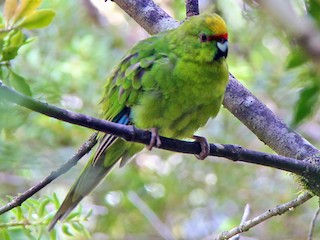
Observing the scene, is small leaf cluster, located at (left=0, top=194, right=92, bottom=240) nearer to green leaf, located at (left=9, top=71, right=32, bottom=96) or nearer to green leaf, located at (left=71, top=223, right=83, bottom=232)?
green leaf, located at (left=71, top=223, right=83, bottom=232)

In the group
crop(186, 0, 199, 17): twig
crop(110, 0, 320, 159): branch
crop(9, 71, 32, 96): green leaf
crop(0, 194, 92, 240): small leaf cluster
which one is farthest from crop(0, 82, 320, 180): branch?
crop(186, 0, 199, 17): twig

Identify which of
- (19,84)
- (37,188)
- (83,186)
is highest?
(19,84)

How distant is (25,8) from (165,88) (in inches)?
21.4

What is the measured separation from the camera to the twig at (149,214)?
3.32m

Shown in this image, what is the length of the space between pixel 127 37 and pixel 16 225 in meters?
2.57

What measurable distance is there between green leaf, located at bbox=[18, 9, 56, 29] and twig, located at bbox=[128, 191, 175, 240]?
5.86 feet

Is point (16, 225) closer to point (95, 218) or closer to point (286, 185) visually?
point (95, 218)

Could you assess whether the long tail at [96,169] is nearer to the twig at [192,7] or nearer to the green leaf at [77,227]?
the green leaf at [77,227]

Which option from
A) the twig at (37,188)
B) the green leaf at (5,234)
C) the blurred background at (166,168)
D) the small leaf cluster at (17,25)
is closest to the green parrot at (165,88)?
the green leaf at (5,234)

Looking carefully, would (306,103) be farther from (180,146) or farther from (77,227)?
(77,227)

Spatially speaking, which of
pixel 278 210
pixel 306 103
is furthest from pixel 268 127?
pixel 306 103

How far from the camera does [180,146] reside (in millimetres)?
1566

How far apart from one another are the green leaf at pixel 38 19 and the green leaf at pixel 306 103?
4.11 ft

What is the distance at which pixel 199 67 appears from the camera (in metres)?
2.06
